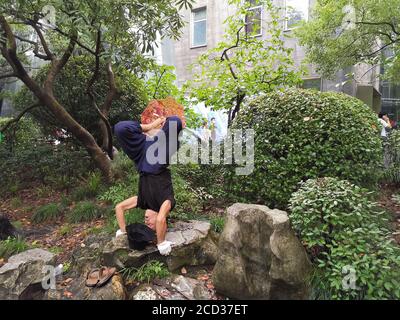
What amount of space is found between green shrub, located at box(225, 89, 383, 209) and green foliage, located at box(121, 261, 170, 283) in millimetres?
1728

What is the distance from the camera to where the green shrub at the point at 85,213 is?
5.38 m

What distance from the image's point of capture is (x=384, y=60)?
29.7 feet

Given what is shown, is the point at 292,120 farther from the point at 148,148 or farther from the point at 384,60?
the point at 384,60

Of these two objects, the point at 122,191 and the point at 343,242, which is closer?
the point at 343,242

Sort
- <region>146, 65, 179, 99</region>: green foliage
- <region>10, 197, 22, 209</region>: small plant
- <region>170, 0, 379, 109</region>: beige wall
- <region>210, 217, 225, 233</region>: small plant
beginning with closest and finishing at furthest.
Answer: <region>210, 217, 225, 233</region>: small plant
<region>10, 197, 22, 209</region>: small plant
<region>146, 65, 179, 99</region>: green foliage
<region>170, 0, 379, 109</region>: beige wall

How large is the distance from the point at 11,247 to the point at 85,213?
1.25 m

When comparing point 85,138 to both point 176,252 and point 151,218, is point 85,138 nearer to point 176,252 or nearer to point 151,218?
point 151,218

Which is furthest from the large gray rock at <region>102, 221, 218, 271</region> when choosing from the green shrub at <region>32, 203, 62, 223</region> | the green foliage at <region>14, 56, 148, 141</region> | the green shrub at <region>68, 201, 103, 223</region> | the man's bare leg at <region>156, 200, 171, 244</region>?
the green foliage at <region>14, 56, 148, 141</region>

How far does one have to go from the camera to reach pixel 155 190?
3699 millimetres

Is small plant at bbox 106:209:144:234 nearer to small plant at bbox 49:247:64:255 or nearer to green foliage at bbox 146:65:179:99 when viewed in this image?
small plant at bbox 49:247:64:255

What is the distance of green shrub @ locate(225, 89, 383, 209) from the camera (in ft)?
13.9

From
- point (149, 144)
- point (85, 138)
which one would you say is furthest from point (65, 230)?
point (149, 144)
